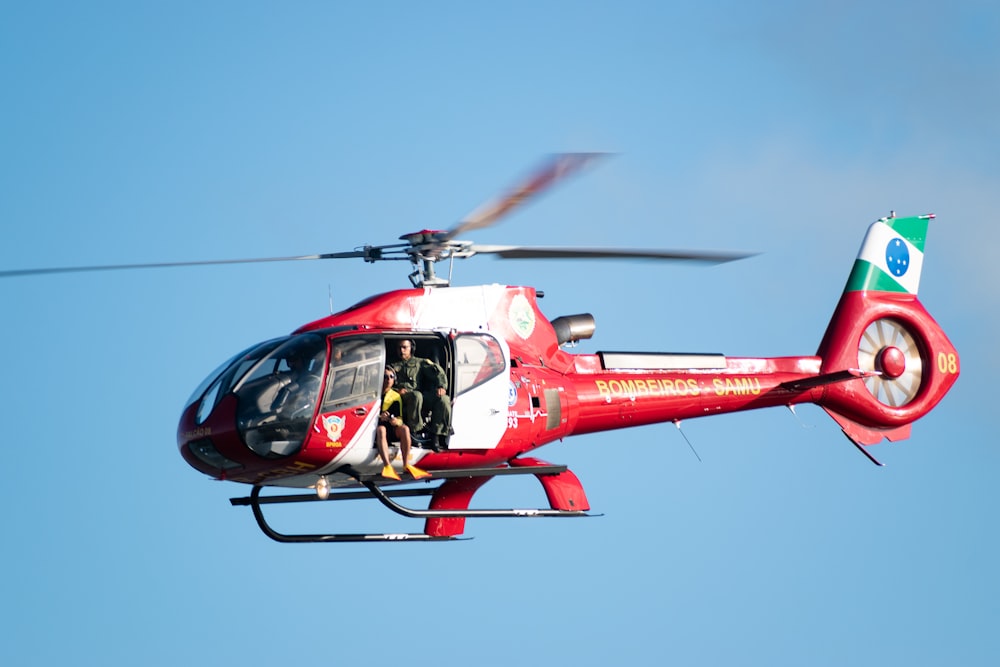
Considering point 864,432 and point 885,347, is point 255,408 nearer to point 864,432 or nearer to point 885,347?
point 864,432

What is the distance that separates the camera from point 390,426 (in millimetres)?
14359

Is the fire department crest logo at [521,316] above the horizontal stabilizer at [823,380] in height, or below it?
above

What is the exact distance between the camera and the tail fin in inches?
719

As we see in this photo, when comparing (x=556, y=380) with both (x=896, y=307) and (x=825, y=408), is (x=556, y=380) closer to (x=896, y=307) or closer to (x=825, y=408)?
(x=825, y=408)

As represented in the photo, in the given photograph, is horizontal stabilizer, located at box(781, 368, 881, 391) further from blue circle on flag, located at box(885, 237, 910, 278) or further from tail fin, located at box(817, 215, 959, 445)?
blue circle on flag, located at box(885, 237, 910, 278)

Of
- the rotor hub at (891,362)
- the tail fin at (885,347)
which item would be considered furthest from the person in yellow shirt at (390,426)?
the rotor hub at (891,362)

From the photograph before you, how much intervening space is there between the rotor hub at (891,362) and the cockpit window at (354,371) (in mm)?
7421

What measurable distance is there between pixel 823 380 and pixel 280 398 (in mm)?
7037

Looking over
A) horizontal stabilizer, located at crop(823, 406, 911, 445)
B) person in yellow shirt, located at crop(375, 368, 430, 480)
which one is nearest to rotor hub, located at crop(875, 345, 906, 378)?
horizontal stabilizer, located at crop(823, 406, 911, 445)

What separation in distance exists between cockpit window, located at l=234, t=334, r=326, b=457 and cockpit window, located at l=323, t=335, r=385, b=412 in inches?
5.5

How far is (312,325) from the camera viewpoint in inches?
583

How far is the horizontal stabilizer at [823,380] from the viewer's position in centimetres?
1714

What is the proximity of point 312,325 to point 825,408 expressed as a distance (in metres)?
7.01

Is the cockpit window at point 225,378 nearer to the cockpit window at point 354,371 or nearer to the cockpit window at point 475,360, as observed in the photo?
the cockpit window at point 354,371
